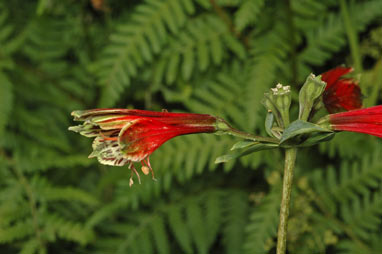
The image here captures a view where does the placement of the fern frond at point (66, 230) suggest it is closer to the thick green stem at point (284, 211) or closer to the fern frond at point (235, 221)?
the fern frond at point (235, 221)

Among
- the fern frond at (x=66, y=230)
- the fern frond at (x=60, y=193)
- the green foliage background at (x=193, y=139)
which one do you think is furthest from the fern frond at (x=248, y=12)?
the fern frond at (x=66, y=230)

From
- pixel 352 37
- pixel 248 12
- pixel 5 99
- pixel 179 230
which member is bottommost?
pixel 179 230

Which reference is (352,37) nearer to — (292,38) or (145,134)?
(292,38)

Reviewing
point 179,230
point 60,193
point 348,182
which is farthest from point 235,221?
point 60,193

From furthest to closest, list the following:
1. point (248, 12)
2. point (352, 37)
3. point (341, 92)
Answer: point (248, 12) < point (352, 37) < point (341, 92)

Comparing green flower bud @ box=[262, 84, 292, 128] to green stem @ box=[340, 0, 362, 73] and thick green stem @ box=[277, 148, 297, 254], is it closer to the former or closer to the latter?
thick green stem @ box=[277, 148, 297, 254]

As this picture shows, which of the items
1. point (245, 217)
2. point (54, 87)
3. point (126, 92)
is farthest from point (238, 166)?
point (54, 87)

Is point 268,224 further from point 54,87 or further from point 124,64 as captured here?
point 54,87
